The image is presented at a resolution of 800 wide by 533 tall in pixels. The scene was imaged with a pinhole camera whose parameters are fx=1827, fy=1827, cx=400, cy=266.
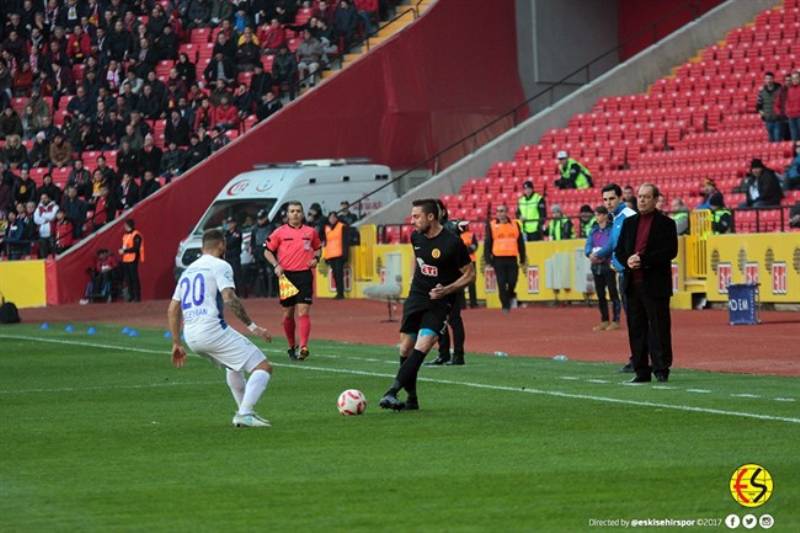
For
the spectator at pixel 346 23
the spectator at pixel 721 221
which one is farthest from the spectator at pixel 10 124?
the spectator at pixel 721 221

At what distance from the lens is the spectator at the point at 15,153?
1922 inches

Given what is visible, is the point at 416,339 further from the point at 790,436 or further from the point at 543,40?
the point at 543,40

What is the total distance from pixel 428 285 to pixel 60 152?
3352 centimetres

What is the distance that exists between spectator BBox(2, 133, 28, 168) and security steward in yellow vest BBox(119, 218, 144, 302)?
23.0 feet

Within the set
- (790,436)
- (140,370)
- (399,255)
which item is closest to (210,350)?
(790,436)

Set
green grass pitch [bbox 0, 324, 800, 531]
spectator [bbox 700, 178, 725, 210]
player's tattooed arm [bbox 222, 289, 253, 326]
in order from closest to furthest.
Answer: green grass pitch [bbox 0, 324, 800, 531] → player's tattooed arm [bbox 222, 289, 253, 326] → spectator [bbox 700, 178, 725, 210]

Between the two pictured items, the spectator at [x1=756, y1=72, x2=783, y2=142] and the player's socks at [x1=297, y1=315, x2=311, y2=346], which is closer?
the player's socks at [x1=297, y1=315, x2=311, y2=346]

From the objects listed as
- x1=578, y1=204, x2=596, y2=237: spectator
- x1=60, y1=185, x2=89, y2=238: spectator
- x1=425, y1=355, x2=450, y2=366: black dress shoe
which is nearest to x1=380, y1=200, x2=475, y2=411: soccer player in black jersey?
x1=425, y1=355, x2=450, y2=366: black dress shoe

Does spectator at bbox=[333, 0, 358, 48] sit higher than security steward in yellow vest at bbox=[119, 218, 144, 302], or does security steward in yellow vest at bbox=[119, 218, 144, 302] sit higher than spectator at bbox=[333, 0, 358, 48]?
spectator at bbox=[333, 0, 358, 48]

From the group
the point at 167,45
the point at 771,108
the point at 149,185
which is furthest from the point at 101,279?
the point at 771,108

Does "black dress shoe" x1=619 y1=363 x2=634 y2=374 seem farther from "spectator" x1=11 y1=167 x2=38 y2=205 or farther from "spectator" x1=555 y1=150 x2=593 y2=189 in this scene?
"spectator" x1=11 y1=167 x2=38 y2=205

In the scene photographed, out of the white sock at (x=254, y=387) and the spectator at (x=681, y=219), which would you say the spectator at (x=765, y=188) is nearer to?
the spectator at (x=681, y=219)

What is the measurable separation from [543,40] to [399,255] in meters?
12.0

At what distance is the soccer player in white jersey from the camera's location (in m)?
14.9
